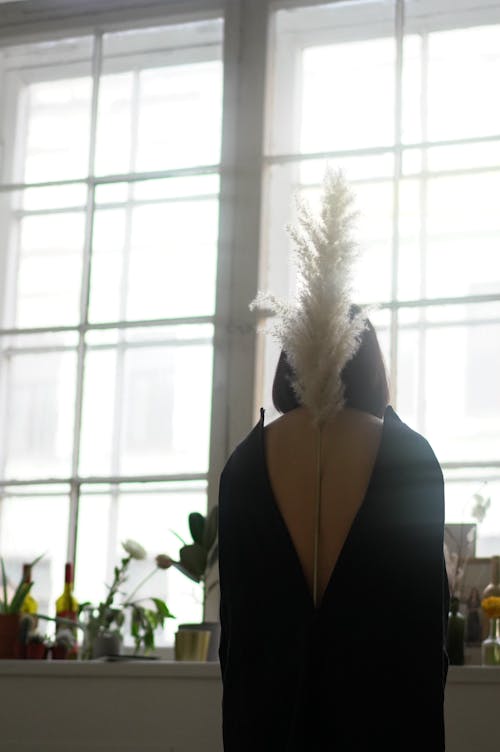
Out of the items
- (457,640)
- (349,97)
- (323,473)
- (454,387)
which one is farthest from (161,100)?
(323,473)

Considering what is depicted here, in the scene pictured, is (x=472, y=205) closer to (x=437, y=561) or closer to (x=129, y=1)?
(x=129, y=1)

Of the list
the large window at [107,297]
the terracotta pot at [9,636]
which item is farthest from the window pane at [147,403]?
the terracotta pot at [9,636]

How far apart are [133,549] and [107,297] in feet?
2.87

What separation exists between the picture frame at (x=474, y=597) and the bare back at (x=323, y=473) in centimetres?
152

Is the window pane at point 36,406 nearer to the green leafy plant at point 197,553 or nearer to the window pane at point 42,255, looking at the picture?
the window pane at point 42,255

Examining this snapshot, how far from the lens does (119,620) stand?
3.55m

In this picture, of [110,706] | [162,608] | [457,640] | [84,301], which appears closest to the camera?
[457,640]

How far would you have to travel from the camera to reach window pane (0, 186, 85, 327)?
13.6 feet

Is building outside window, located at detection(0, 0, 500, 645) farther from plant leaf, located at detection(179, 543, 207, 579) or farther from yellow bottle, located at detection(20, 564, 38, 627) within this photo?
plant leaf, located at detection(179, 543, 207, 579)

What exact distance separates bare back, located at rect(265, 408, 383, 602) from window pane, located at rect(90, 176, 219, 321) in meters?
2.08

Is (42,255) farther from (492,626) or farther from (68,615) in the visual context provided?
(492,626)

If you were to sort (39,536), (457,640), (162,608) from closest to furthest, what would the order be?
(457,640), (162,608), (39,536)

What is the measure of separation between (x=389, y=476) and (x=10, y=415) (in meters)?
2.51

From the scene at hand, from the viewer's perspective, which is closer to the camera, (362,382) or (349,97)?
(362,382)
